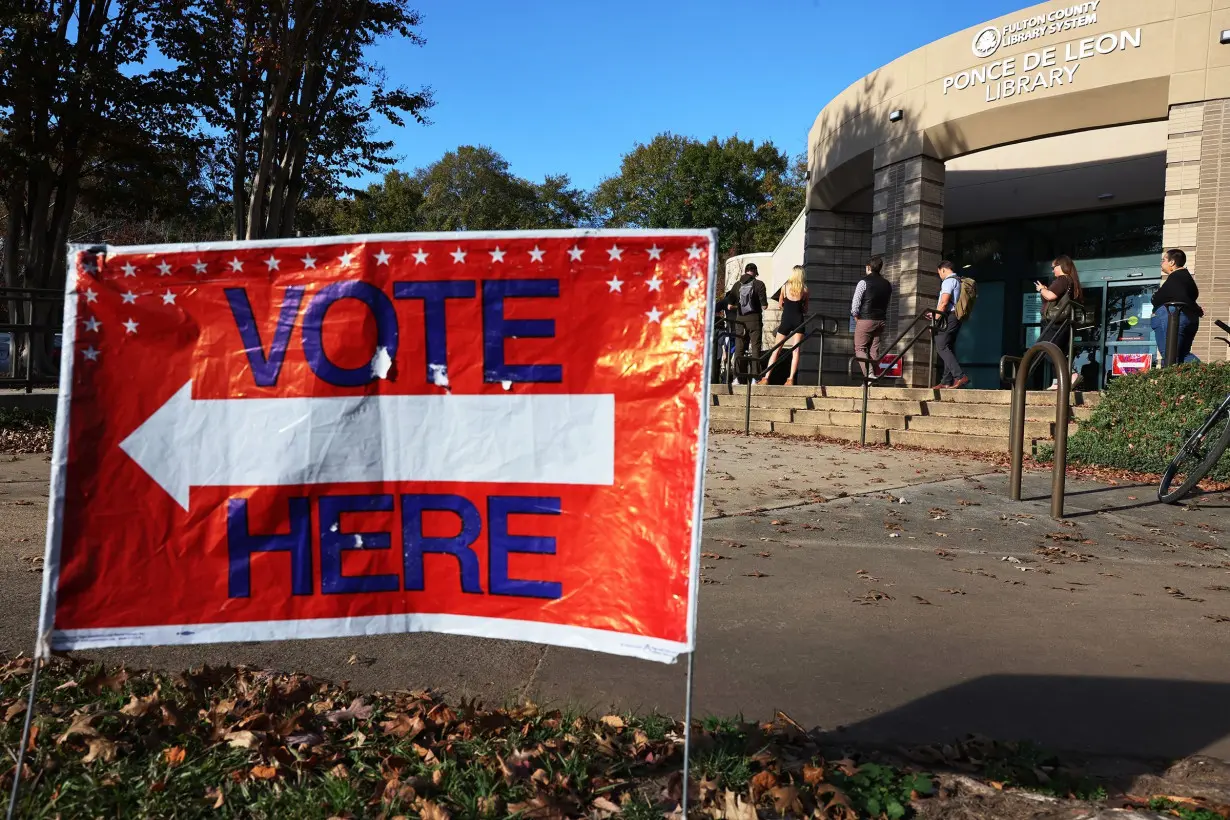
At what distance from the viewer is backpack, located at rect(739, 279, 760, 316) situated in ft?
46.1

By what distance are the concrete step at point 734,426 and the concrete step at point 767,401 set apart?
0.37m

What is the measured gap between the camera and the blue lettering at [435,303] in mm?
2637

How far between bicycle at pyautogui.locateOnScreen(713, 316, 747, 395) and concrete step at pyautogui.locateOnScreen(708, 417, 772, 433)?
46.9 inches

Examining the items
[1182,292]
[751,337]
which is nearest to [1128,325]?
[1182,292]

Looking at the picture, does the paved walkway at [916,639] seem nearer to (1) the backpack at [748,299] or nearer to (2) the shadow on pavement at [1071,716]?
(2) the shadow on pavement at [1071,716]

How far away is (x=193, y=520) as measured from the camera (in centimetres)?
262

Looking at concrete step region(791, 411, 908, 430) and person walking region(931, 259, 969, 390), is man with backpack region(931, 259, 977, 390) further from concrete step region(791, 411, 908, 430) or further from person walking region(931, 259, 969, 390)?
concrete step region(791, 411, 908, 430)

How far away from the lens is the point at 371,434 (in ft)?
8.69

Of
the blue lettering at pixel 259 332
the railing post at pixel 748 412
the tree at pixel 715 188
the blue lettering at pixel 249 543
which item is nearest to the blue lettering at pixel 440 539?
the blue lettering at pixel 249 543

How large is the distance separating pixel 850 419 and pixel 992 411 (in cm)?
181

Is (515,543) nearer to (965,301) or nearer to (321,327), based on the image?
(321,327)

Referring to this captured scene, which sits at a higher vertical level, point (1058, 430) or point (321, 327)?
point (321, 327)

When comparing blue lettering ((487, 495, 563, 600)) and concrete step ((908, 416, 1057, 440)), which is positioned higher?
concrete step ((908, 416, 1057, 440))

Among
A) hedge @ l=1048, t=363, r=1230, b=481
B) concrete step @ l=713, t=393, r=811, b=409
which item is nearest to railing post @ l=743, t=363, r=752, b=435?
concrete step @ l=713, t=393, r=811, b=409
